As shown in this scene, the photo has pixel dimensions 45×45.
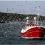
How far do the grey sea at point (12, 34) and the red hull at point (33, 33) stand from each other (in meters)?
0.09

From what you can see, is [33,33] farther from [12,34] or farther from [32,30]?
[12,34]

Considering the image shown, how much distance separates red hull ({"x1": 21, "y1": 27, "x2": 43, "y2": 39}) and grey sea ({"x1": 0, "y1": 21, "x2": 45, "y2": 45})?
0.09 m

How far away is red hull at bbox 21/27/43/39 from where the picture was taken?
5.46 metres

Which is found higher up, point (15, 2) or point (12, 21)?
point (15, 2)

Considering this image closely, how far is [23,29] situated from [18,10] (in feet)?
1.26

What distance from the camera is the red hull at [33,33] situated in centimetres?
546

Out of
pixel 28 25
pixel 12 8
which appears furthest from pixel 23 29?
pixel 12 8

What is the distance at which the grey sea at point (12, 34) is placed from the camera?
5.47 m

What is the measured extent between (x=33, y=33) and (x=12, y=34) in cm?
41

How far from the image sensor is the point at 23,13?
18.1 ft

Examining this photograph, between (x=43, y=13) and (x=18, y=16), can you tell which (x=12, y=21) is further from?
(x=43, y=13)

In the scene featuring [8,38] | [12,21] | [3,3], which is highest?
[3,3]

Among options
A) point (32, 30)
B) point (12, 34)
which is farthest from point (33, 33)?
point (12, 34)

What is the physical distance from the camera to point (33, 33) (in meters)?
5.48
